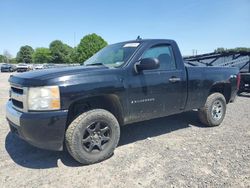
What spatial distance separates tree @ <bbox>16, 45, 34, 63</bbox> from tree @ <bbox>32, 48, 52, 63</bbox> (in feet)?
15.4

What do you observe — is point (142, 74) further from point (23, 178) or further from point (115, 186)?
point (23, 178)

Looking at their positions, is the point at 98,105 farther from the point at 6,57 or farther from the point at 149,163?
the point at 6,57

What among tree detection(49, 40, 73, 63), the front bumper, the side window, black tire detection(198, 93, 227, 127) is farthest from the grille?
tree detection(49, 40, 73, 63)

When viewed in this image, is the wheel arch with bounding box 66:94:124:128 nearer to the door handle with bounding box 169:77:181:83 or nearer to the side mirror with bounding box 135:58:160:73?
the side mirror with bounding box 135:58:160:73

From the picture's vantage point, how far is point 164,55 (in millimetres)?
4746

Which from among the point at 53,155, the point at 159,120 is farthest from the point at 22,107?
the point at 159,120

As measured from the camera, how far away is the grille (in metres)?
3.39

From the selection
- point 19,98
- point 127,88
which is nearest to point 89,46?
point 127,88

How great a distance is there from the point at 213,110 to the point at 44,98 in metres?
3.96

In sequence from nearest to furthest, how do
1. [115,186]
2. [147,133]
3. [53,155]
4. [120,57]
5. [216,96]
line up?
[115,186]
[53,155]
[120,57]
[147,133]
[216,96]

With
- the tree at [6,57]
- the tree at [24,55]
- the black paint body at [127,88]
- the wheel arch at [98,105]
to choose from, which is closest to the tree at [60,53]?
the tree at [24,55]

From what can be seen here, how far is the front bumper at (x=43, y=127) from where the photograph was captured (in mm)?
3264

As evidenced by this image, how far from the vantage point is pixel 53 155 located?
4086 millimetres

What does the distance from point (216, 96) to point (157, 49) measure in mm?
2002
